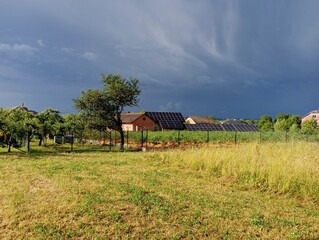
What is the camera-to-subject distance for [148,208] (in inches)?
194

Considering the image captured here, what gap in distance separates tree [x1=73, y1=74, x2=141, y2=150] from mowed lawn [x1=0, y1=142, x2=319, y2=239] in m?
15.1

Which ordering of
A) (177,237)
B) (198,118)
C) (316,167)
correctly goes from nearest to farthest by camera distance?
(177,237) < (316,167) < (198,118)

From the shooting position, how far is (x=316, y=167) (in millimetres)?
7297

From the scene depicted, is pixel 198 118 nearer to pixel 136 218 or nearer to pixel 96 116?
pixel 96 116


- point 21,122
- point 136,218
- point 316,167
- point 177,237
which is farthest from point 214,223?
point 21,122

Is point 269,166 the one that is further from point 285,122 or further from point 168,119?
point 285,122

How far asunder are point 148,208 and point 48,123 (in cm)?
2039

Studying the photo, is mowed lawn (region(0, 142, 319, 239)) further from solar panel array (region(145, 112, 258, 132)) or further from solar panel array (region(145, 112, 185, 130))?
solar panel array (region(145, 112, 185, 130))

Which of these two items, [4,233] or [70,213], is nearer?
[4,233]

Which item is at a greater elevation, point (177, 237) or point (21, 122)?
point (21, 122)

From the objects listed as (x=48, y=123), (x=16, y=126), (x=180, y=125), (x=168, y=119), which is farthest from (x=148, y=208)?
(x=168, y=119)

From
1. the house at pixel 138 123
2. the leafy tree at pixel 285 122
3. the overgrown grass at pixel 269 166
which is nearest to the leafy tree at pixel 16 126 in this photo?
the overgrown grass at pixel 269 166

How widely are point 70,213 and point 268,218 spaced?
3380mm

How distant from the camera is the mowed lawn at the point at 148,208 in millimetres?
4008
